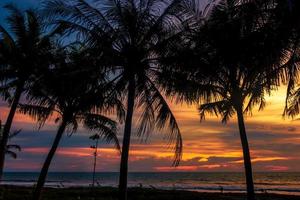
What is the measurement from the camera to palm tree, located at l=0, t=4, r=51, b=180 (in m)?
19.0

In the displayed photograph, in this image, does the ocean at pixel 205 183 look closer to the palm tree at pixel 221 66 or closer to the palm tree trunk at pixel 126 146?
the palm tree at pixel 221 66

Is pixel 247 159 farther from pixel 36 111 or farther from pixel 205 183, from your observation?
pixel 205 183

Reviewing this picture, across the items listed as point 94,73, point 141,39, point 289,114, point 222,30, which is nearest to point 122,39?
point 141,39

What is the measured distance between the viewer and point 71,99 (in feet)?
59.8

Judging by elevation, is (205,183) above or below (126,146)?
below

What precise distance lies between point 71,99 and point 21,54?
11.1ft

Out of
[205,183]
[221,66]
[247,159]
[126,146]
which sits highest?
[221,66]

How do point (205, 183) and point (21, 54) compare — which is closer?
point (21, 54)

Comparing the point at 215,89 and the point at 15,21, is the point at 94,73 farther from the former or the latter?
the point at 15,21

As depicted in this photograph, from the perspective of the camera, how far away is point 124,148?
1374 cm

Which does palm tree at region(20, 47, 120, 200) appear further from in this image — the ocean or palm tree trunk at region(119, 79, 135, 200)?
the ocean

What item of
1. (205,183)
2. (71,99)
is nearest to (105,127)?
(71,99)

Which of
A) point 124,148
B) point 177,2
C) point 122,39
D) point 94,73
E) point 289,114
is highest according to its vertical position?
point 177,2

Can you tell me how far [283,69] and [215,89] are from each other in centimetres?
388
